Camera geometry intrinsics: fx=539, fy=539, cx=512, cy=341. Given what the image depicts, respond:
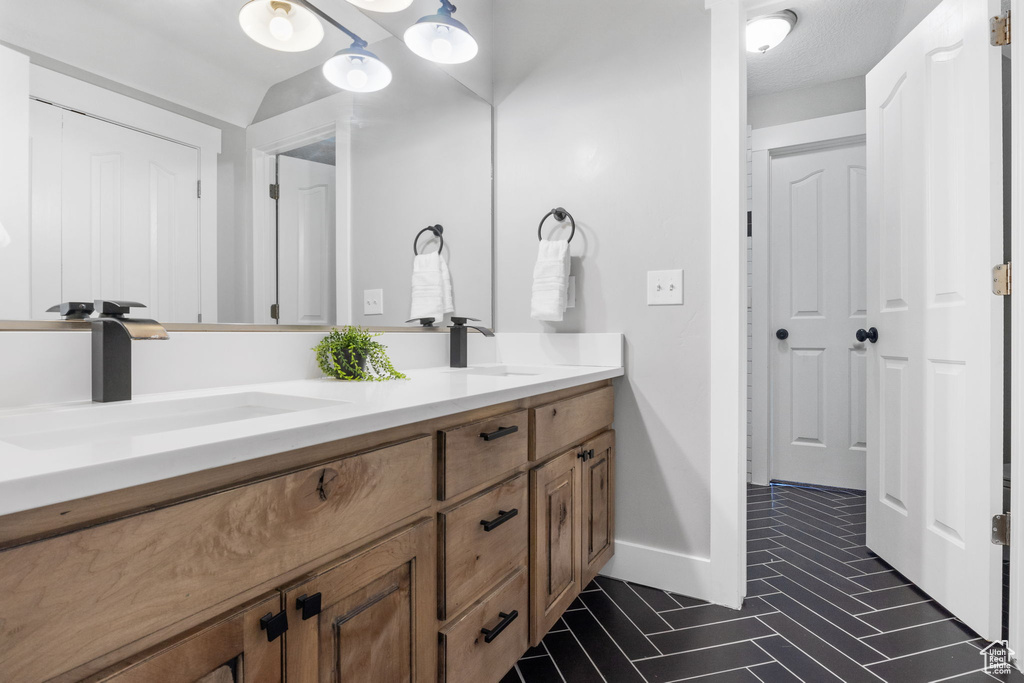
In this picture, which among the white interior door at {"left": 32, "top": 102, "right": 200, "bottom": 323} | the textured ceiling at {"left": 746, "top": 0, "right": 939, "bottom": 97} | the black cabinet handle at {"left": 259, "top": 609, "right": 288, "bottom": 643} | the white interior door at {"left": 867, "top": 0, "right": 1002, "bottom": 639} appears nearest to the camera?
the black cabinet handle at {"left": 259, "top": 609, "right": 288, "bottom": 643}

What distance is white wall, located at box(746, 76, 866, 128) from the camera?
10.1ft

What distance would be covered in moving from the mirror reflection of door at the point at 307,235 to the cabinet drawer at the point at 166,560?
0.76 metres

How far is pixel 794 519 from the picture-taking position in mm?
2594

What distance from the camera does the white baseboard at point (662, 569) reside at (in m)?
1.85

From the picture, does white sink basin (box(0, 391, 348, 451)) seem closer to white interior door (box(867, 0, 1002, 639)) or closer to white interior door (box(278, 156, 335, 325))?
white interior door (box(278, 156, 335, 325))

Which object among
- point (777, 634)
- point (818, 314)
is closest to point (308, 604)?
point (777, 634)

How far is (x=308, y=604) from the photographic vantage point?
2.53 feet

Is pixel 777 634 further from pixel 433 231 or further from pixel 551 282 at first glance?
pixel 433 231

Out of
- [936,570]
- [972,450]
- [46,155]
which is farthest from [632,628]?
[46,155]

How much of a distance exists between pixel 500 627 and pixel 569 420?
60 cm

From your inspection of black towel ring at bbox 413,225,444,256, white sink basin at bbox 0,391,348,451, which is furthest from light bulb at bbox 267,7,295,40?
white sink basin at bbox 0,391,348,451

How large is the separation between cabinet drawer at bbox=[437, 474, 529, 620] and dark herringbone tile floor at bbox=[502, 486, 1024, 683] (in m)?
0.39

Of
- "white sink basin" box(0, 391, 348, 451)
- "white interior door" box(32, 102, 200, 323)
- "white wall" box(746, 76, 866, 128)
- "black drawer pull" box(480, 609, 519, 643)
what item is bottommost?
"black drawer pull" box(480, 609, 519, 643)

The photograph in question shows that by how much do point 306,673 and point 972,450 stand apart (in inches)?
74.7
